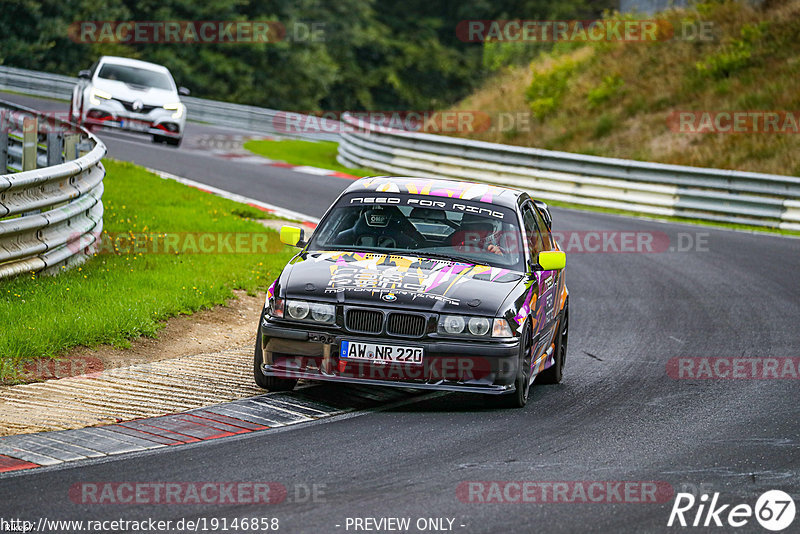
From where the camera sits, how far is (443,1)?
219 feet

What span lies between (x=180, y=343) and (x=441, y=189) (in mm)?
2625

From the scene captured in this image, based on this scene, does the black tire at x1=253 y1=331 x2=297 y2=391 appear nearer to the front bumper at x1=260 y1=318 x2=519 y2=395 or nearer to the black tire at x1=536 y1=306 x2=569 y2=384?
the front bumper at x1=260 y1=318 x2=519 y2=395

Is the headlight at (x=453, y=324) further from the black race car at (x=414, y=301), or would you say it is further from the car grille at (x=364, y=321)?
the car grille at (x=364, y=321)

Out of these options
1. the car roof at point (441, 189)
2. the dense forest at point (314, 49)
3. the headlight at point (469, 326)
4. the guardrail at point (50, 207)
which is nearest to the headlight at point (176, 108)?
the guardrail at point (50, 207)

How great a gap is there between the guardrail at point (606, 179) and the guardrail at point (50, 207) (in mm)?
12554

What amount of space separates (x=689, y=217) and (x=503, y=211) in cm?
1429

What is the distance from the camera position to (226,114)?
40.7 metres

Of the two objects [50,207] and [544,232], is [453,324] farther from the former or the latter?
[50,207]

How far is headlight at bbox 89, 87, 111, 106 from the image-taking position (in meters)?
24.5

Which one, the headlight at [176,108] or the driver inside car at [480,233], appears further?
the headlight at [176,108]

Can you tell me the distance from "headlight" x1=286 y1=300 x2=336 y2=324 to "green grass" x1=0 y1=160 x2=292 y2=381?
6.42 ft

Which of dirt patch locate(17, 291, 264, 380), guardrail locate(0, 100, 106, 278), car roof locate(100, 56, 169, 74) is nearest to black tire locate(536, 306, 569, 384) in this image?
dirt patch locate(17, 291, 264, 380)

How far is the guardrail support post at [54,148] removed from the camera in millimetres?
13414

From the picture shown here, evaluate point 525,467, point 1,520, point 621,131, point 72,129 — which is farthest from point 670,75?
point 1,520
